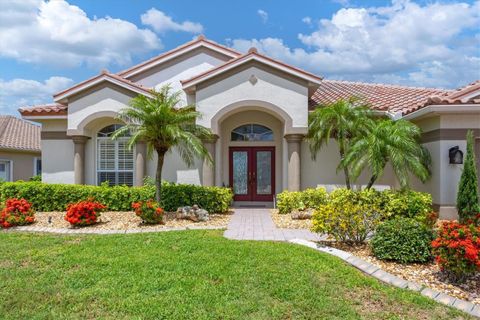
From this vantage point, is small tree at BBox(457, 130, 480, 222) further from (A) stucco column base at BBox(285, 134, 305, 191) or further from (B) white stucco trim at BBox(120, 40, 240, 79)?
(B) white stucco trim at BBox(120, 40, 240, 79)

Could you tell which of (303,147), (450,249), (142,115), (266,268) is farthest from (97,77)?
(450,249)

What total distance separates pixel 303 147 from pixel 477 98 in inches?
258

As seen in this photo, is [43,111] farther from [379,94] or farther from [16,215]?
[379,94]

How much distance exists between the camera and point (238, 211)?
14469mm

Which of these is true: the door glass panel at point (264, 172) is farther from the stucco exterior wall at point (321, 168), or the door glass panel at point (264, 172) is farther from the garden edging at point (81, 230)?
the garden edging at point (81, 230)

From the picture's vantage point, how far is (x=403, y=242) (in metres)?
7.07

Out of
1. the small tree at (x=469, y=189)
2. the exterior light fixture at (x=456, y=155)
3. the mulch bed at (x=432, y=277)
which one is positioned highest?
the exterior light fixture at (x=456, y=155)

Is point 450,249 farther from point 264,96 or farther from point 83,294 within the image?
point 264,96

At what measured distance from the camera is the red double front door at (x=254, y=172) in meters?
16.4

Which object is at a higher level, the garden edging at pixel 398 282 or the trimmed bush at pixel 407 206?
the trimmed bush at pixel 407 206

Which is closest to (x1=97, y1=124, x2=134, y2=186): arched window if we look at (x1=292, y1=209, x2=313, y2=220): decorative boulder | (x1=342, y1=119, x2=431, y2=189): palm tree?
(x1=292, y1=209, x2=313, y2=220): decorative boulder

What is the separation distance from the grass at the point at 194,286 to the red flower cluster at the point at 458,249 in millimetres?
977

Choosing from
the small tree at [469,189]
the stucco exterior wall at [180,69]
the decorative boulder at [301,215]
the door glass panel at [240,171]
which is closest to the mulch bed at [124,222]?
the decorative boulder at [301,215]

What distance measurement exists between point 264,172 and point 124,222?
23.6 feet
